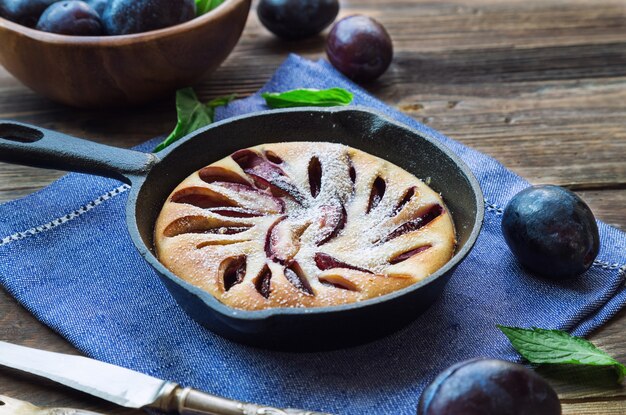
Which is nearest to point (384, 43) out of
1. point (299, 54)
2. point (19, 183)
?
point (299, 54)

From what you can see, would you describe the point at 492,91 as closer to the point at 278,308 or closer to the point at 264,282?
the point at 264,282

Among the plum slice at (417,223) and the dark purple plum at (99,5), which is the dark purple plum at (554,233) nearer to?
the plum slice at (417,223)

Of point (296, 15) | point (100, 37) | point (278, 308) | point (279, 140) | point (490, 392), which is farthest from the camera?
point (296, 15)

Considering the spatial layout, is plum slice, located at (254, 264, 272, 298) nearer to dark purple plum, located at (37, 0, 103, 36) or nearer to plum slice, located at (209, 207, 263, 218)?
plum slice, located at (209, 207, 263, 218)

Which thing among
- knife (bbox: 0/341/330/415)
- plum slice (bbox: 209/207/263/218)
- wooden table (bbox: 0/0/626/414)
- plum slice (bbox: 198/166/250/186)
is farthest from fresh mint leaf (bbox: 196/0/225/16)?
knife (bbox: 0/341/330/415)

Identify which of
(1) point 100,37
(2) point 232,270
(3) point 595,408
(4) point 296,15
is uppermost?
(1) point 100,37

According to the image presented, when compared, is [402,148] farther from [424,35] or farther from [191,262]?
[424,35]

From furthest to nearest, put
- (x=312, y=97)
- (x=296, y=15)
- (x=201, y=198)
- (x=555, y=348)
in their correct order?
(x=296, y=15) → (x=312, y=97) → (x=201, y=198) → (x=555, y=348)

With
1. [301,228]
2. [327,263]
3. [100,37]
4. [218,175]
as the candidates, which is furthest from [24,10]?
[327,263]
